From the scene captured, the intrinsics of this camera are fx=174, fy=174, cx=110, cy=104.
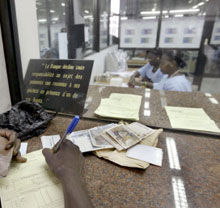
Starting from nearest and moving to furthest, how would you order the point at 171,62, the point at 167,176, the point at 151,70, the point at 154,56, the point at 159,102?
the point at 167,176
the point at 159,102
the point at 171,62
the point at 154,56
the point at 151,70

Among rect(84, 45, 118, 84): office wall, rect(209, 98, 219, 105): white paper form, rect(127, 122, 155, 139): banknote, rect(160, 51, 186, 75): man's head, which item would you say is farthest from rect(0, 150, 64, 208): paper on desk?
rect(160, 51, 186, 75): man's head

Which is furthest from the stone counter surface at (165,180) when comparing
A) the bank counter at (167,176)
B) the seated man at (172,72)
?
the seated man at (172,72)

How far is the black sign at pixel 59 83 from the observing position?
2.34 feet

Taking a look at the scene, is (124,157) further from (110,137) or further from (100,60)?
(100,60)

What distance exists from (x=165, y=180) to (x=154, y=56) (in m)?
1.58

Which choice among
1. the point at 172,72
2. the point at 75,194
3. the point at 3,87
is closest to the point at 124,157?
the point at 75,194

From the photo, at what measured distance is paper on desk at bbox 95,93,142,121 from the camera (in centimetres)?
74

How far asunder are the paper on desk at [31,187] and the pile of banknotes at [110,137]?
0.43 feet

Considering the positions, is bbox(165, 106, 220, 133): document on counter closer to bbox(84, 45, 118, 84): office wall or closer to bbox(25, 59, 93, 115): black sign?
bbox(25, 59, 93, 115): black sign

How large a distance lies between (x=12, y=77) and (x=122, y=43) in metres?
0.86

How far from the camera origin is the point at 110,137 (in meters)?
0.57

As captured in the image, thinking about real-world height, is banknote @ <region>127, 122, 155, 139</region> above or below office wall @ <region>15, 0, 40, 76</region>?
below

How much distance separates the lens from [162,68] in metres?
1.73

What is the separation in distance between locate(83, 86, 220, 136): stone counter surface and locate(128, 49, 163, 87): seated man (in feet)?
2.49
